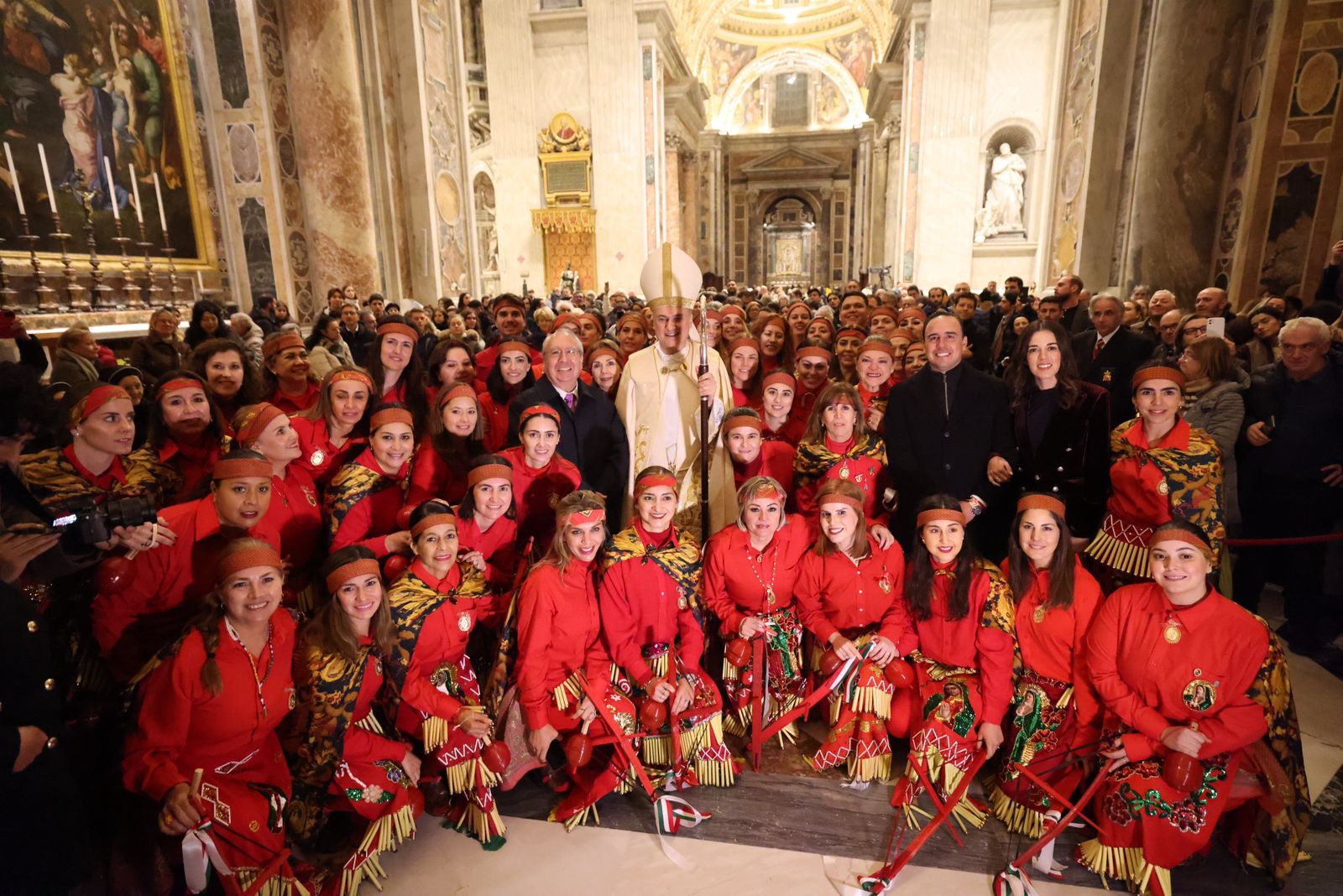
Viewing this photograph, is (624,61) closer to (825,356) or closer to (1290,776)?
(825,356)

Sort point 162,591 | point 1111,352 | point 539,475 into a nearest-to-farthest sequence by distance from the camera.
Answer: point 162,591, point 539,475, point 1111,352

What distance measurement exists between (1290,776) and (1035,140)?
1819cm

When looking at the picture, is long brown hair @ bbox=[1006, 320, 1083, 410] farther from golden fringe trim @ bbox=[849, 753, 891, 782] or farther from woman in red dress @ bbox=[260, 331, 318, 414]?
woman in red dress @ bbox=[260, 331, 318, 414]

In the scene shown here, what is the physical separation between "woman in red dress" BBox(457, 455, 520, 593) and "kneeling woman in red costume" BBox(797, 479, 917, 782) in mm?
1473

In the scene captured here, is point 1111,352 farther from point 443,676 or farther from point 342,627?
point 342,627

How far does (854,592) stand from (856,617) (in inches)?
4.9

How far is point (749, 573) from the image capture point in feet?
10.4

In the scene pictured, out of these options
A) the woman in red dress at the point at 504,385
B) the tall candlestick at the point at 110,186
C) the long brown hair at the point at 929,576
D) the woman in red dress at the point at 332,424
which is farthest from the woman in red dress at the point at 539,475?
the tall candlestick at the point at 110,186

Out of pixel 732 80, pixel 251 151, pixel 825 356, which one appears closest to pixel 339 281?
pixel 251 151

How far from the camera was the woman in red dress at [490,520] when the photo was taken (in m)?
2.99

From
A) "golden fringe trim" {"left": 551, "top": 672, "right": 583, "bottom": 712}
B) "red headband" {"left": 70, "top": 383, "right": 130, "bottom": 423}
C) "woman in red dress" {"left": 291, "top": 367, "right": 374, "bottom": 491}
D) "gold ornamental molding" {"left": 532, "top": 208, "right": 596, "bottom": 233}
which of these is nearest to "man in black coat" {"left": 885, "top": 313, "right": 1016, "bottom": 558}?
"golden fringe trim" {"left": 551, "top": 672, "right": 583, "bottom": 712}

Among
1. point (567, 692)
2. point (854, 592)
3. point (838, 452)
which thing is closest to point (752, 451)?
point (838, 452)

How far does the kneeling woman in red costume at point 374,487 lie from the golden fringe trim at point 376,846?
3.61 ft

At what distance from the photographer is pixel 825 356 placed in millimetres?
4703
